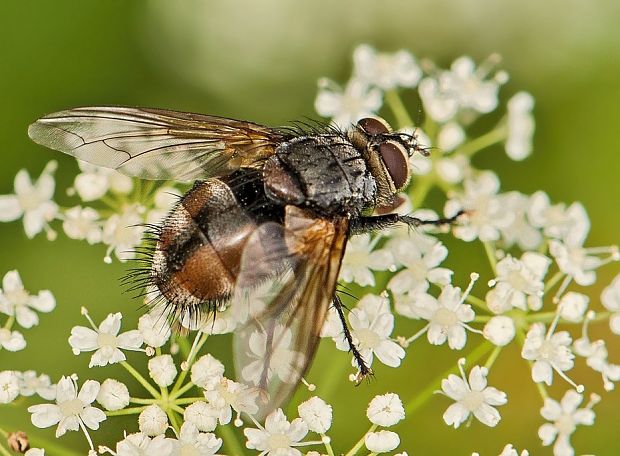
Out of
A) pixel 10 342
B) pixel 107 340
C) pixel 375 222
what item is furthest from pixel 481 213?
pixel 10 342

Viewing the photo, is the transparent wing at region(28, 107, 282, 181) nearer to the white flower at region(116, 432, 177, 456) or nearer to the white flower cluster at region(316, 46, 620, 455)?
the white flower cluster at region(316, 46, 620, 455)

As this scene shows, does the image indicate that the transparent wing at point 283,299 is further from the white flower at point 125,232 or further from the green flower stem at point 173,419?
the white flower at point 125,232

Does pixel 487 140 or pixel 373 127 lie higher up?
pixel 373 127

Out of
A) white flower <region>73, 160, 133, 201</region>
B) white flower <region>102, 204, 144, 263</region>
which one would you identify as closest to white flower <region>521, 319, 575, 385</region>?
white flower <region>102, 204, 144, 263</region>

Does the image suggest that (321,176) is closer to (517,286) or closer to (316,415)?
(316,415)

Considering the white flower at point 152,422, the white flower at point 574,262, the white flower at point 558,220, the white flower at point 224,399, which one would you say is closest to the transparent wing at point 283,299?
the white flower at point 224,399

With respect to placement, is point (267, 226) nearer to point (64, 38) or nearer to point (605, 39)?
point (64, 38)

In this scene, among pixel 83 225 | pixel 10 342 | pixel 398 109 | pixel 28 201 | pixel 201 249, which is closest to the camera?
pixel 201 249
